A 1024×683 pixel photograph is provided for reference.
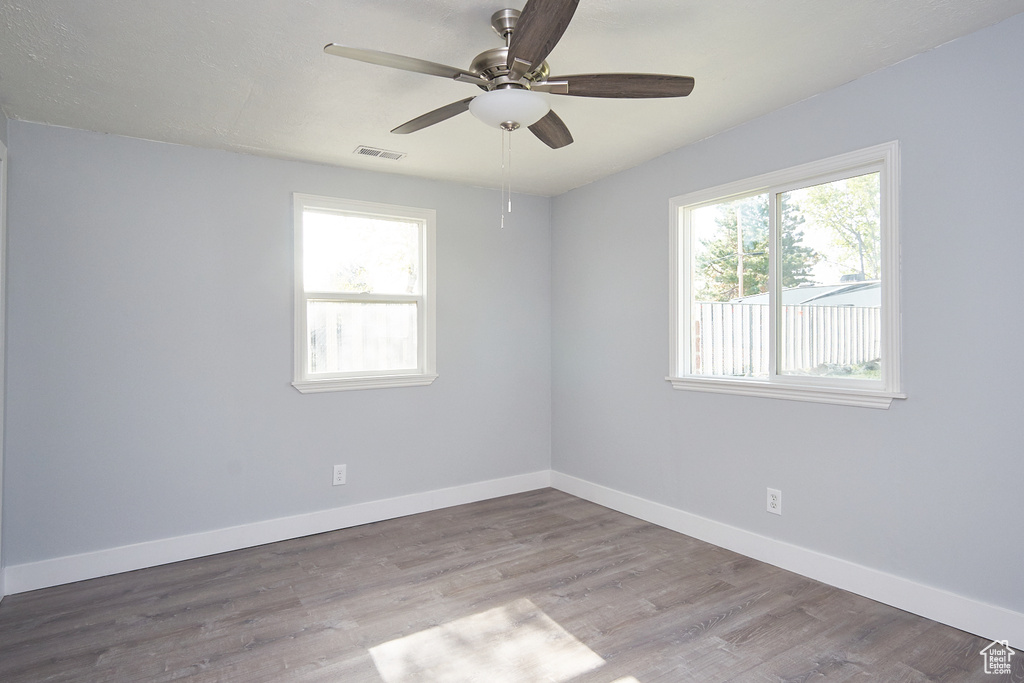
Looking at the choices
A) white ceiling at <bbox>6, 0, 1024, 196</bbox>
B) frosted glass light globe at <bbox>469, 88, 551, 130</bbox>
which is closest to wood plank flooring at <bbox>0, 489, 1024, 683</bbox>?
frosted glass light globe at <bbox>469, 88, 551, 130</bbox>

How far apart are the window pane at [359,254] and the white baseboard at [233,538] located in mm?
1526

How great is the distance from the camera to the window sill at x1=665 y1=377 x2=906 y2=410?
2.54 meters

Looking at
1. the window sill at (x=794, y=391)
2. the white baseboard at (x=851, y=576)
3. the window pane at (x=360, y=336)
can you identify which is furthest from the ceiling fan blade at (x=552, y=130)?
→ the white baseboard at (x=851, y=576)

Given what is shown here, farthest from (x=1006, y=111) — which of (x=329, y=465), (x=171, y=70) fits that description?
(x=329, y=465)

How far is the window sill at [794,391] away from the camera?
254 centimetres

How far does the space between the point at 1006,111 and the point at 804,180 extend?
2.73 ft

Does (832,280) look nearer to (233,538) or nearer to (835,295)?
(835,295)

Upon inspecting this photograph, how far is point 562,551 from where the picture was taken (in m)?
3.28

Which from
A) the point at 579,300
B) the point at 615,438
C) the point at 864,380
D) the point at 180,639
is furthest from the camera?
the point at 579,300

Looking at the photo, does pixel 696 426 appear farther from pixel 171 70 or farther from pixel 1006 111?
pixel 171 70

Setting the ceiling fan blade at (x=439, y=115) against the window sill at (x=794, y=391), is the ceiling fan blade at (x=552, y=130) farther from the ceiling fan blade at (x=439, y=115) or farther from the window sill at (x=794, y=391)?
the window sill at (x=794, y=391)

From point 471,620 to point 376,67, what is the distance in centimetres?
248

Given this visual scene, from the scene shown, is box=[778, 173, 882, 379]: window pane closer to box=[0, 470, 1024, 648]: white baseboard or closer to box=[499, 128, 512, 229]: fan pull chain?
box=[0, 470, 1024, 648]: white baseboard

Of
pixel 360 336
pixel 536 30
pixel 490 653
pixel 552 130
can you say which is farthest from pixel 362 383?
pixel 536 30
